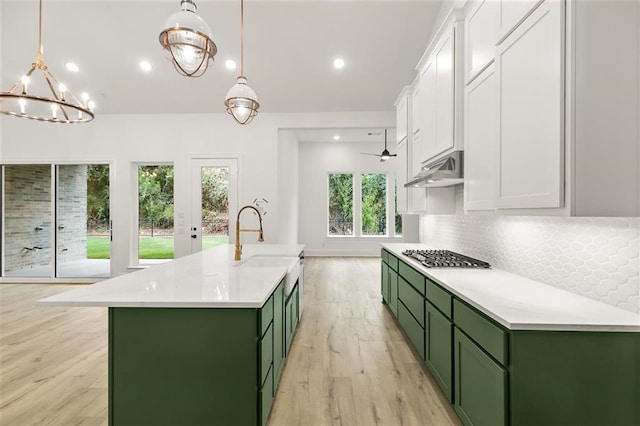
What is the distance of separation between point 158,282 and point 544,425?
2202 millimetres

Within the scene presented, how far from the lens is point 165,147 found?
6191 millimetres

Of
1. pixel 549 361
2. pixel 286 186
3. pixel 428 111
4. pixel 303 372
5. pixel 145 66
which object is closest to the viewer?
pixel 549 361

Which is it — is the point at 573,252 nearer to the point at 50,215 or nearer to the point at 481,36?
the point at 481,36

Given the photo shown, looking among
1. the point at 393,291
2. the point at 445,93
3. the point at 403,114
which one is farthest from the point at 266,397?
the point at 403,114

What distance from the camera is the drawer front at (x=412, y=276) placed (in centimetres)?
268

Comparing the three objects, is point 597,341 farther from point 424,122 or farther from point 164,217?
point 164,217

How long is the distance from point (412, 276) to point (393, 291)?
0.95 meters

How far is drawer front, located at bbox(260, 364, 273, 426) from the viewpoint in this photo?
175 centimetres

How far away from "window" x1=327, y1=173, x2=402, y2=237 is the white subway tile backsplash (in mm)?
6285

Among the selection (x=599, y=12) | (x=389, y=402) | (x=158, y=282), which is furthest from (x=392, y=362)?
(x=599, y=12)

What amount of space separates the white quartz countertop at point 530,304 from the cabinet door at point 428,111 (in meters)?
1.49

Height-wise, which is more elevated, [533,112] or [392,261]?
[533,112]

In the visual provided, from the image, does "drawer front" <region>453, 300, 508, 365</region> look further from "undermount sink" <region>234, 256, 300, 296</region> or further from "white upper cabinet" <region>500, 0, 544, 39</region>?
"white upper cabinet" <region>500, 0, 544, 39</region>

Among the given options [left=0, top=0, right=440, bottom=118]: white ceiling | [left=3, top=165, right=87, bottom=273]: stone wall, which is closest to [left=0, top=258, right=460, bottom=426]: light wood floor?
[left=3, top=165, right=87, bottom=273]: stone wall
